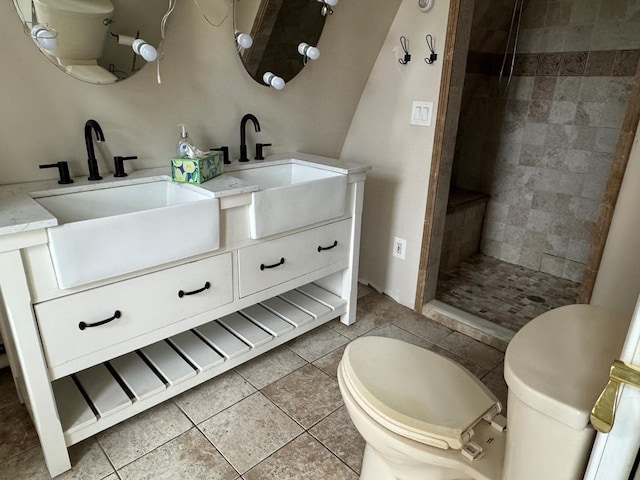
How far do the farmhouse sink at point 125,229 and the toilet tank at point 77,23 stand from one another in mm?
459

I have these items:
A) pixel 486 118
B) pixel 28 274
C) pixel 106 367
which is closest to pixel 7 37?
pixel 28 274

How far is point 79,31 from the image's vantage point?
4.57 ft

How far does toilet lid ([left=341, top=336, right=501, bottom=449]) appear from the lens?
1.02 meters

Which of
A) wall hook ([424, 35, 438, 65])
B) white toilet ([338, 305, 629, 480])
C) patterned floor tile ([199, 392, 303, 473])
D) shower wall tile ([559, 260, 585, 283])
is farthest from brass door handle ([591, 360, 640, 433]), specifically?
shower wall tile ([559, 260, 585, 283])

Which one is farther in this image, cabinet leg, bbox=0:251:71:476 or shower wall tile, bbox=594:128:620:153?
shower wall tile, bbox=594:128:620:153

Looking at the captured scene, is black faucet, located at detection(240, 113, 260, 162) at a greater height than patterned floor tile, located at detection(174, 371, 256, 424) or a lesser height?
greater

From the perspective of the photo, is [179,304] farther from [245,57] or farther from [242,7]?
[242,7]

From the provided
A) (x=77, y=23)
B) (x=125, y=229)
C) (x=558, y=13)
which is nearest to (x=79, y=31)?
(x=77, y=23)

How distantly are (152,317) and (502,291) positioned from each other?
82.5 inches

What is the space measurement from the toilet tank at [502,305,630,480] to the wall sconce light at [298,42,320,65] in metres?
1.48

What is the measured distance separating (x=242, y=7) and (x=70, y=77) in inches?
28.2

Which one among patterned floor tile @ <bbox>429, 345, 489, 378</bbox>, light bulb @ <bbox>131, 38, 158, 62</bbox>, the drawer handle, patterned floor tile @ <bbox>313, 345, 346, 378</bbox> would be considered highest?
light bulb @ <bbox>131, 38, 158, 62</bbox>

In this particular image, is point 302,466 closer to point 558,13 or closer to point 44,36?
point 44,36

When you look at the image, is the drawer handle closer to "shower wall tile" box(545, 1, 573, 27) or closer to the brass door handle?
the brass door handle
